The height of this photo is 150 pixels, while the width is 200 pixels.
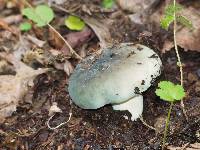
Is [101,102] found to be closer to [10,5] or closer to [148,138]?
[148,138]

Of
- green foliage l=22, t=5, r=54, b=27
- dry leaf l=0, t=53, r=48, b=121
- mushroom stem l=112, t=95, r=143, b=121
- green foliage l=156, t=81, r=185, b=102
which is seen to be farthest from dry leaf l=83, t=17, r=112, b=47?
green foliage l=156, t=81, r=185, b=102

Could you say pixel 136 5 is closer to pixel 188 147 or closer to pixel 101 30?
pixel 101 30

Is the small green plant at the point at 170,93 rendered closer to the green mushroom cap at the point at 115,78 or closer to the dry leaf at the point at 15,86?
the green mushroom cap at the point at 115,78

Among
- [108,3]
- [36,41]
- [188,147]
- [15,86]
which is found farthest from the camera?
[108,3]

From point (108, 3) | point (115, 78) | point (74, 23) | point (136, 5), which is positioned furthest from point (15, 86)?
point (136, 5)

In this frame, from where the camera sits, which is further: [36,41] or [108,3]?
[108,3]

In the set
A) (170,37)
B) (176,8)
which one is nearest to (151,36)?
(170,37)

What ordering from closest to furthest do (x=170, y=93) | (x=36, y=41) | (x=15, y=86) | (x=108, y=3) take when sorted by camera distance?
(x=170, y=93) < (x=15, y=86) < (x=36, y=41) < (x=108, y=3)

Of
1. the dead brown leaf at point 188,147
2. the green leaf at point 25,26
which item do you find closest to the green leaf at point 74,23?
the green leaf at point 25,26
